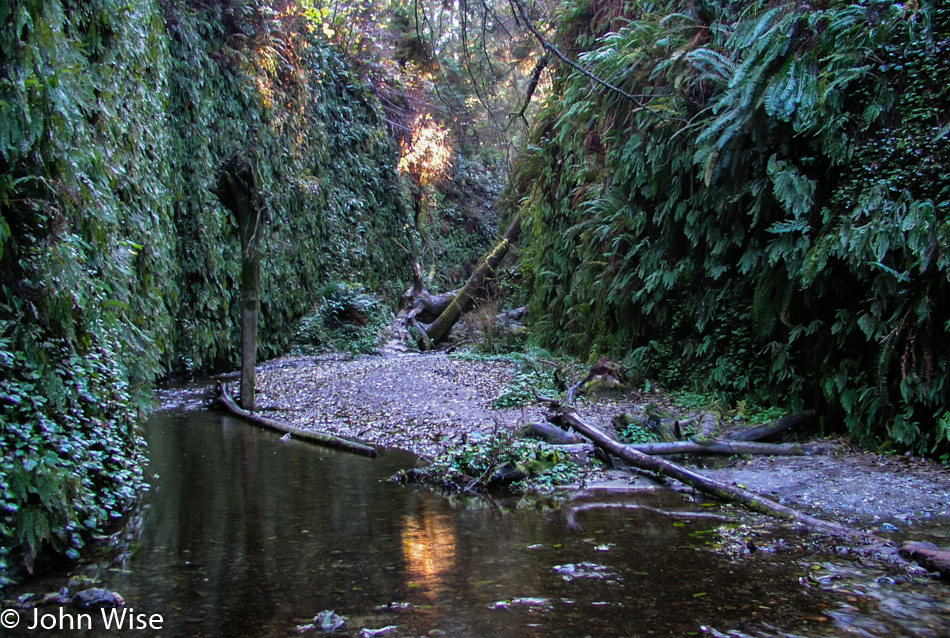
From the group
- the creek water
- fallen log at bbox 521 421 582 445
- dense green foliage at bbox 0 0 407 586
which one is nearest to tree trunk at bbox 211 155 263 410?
dense green foliage at bbox 0 0 407 586

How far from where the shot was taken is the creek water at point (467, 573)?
3.00 m

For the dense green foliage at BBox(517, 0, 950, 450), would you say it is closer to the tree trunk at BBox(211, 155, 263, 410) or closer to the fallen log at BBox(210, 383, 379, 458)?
the fallen log at BBox(210, 383, 379, 458)

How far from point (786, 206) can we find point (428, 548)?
5115mm

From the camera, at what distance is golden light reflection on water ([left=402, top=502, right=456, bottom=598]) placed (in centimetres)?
357

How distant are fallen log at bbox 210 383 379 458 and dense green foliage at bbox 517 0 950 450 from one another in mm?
4489

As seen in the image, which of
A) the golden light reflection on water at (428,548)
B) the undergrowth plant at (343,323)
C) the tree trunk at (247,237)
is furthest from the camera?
the undergrowth plant at (343,323)

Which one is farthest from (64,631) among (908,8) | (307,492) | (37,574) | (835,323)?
(908,8)

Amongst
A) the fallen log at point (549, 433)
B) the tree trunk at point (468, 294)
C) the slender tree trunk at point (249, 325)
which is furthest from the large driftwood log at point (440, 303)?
the fallen log at point (549, 433)

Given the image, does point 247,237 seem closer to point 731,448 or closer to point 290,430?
point 290,430

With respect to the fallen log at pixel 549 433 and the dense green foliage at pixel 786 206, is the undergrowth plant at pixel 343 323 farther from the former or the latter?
the fallen log at pixel 549 433

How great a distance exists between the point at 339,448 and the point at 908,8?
23.8 feet

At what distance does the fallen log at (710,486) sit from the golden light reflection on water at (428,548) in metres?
1.97

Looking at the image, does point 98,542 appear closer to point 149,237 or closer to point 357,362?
point 149,237
